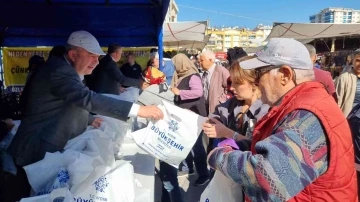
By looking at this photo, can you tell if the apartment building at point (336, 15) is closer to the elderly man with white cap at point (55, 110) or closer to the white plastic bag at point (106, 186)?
the elderly man with white cap at point (55, 110)

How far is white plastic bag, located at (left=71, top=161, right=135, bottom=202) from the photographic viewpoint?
142 centimetres

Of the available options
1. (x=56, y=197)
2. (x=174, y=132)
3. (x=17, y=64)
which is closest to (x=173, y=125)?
(x=174, y=132)

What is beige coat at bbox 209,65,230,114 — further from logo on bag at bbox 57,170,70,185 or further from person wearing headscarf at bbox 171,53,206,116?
logo on bag at bbox 57,170,70,185

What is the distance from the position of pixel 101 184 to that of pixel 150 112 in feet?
1.66

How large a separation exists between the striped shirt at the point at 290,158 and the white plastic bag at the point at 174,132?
0.82 meters

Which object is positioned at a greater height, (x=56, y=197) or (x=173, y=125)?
(x=173, y=125)

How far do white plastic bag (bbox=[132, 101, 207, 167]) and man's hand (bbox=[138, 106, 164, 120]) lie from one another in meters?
0.03

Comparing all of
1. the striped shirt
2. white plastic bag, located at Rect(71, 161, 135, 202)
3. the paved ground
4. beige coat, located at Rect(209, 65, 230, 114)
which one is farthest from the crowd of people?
beige coat, located at Rect(209, 65, 230, 114)

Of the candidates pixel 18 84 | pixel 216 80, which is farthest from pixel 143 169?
pixel 18 84

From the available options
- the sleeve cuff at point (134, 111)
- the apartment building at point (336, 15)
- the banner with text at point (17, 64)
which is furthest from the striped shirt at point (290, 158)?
the apartment building at point (336, 15)

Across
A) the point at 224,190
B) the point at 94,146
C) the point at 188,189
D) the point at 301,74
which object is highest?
the point at 301,74

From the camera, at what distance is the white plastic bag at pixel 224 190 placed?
1.46m

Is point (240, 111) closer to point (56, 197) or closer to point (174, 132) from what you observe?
point (174, 132)

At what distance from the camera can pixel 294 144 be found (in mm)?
1014
